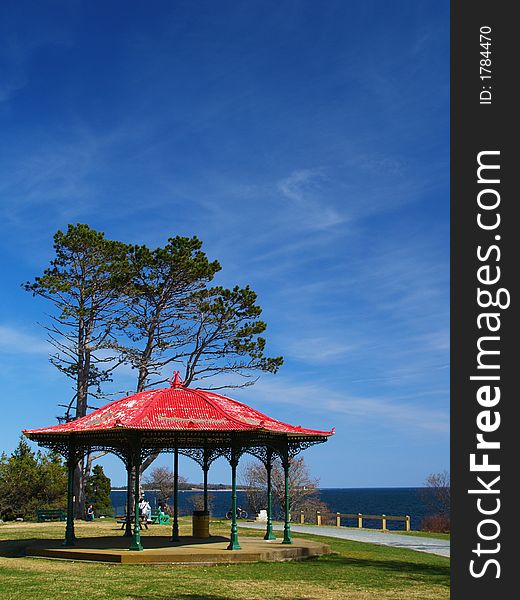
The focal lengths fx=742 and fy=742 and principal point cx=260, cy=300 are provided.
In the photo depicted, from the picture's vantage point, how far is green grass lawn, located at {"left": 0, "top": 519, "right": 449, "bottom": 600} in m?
13.6

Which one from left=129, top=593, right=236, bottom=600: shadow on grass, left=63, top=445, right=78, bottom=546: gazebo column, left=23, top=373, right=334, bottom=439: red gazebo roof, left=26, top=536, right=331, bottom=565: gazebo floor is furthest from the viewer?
left=63, top=445, right=78, bottom=546: gazebo column

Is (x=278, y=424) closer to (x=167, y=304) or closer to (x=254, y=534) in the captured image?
(x=254, y=534)

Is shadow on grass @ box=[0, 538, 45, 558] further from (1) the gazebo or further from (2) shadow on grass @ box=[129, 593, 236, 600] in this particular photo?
(2) shadow on grass @ box=[129, 593, 236, 600]

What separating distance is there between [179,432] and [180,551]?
327 cm

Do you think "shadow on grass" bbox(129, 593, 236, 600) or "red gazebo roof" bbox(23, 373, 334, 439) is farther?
"red gazebo roof" bbox(23, 373, 334, 439)

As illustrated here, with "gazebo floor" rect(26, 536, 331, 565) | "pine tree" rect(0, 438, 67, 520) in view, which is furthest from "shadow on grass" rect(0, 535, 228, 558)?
"pine tree" rect(0, 438, 67, 520)

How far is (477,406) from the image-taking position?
27.0 feet

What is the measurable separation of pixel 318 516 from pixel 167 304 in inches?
549

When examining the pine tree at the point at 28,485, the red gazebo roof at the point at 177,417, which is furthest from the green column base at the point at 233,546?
the pine tree at the point at 28,485

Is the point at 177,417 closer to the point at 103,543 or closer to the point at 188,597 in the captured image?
the point at 103,543

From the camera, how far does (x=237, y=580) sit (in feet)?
51.1

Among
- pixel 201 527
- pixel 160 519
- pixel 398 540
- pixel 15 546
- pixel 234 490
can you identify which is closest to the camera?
pixel 234 490

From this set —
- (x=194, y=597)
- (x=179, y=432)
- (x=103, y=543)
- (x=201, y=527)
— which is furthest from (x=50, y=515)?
(x=194, y=597)

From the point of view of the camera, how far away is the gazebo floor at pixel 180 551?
1855cm
